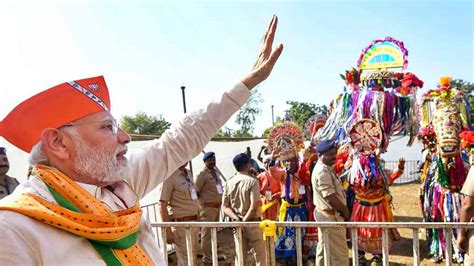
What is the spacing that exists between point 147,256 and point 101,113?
1.76 ft

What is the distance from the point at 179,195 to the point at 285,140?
2.03 m

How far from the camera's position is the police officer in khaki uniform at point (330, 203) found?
4406 millimetres

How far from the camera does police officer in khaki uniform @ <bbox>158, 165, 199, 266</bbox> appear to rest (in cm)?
508

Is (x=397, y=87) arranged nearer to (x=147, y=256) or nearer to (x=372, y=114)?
(x=372, y=114)

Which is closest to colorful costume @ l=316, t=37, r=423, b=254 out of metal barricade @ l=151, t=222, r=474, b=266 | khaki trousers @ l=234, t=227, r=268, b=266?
khaki trousers @ l=234, t=227, r=268, b=266

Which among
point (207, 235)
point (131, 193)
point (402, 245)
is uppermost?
point (131, 193)

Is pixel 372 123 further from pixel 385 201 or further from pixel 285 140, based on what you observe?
pixel 285 140

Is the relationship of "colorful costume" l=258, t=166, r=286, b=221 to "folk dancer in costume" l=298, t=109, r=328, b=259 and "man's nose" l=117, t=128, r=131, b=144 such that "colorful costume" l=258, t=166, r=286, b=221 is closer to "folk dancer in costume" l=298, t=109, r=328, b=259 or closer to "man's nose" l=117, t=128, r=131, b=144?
"folk dancer in costume" l=298, t=109, r=328, b=259

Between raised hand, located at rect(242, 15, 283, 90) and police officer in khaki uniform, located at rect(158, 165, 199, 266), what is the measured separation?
3578 mm

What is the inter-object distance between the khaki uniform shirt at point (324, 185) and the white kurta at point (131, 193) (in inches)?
118

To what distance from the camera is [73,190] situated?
1.21m

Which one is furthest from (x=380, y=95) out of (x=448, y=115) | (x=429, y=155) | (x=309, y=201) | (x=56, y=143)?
(x=56, y=143)

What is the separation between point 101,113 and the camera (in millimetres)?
1376

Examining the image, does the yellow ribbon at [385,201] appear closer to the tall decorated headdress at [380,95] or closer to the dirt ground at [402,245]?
the dirt ground at [402,245]
